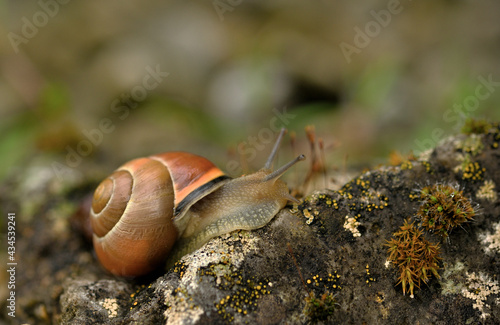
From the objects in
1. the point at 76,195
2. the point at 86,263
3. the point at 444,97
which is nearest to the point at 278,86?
the point at 444,97

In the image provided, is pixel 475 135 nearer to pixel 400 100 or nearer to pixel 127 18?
pixel 400 100

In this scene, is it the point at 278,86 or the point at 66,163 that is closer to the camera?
the point at 66,163

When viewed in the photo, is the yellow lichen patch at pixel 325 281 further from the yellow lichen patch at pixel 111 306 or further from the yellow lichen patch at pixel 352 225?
the yellow lichen patch at pixel 111 306

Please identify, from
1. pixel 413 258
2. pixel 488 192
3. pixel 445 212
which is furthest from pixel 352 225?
pixel 488 192

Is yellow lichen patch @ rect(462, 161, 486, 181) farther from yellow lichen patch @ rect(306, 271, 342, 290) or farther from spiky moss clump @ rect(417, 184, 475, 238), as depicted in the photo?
yellow lichen patch @ rect(306, 271, 342, 290)

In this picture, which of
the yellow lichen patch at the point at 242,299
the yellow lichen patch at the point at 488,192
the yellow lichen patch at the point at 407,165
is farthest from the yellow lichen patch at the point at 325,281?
the yellow lichen patch at the point at 488,192

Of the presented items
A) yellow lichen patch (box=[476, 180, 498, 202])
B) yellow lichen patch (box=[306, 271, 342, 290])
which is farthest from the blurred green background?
yellow lichen patch (box=[306, 271, 342, 290])
